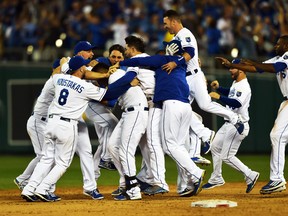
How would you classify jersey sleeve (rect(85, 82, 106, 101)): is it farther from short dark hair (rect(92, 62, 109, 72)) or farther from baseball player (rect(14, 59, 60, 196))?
baseball player (rect(14, 59, 60, 196))

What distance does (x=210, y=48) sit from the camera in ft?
68.6

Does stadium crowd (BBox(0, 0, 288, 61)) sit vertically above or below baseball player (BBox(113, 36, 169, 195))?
above

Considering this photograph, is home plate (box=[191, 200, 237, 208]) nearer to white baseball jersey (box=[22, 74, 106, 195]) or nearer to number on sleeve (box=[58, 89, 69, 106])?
white baseball jersey (box=[22, 74, 106, 195])

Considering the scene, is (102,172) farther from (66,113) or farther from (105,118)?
(66,113)

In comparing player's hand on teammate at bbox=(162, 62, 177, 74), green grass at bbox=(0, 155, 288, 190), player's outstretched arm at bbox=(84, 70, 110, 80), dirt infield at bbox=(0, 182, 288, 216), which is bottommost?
green grass at bbox=(0, 155, 288, 190)

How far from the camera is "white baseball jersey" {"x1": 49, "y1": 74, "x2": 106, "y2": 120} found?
10.8m

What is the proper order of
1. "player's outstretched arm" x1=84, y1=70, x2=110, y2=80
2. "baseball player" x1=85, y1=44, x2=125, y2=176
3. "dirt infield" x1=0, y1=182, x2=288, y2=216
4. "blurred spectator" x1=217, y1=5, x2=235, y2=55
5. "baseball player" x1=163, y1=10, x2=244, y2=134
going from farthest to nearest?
"blurred spectator" x1=217, y1=5, x2=235, y2=55
"baseball player" x1=85, y1=44, x2=125, y2=176
"baseball player" x1=163, y1=10, x2=244, y2=134
"player's outstretched arm" x1=84, y1=70, x2=110, y2=80
"dirt infield" x1=0, y1=182, x2=288, y2=216

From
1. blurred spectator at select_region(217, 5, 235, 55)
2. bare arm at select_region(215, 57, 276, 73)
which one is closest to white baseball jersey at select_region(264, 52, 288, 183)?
bare arm at select_region(215, 57, 276, 73)

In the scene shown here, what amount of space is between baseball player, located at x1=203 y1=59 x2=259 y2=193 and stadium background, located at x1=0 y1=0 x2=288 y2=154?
7.32 m

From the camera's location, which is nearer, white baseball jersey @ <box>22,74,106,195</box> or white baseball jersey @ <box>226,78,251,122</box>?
white baseball jersey @ <box>22,74,106,195</box>

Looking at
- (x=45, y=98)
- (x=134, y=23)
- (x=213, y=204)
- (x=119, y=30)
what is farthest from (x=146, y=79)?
(x=134, y=23)

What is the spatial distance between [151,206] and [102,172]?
7309 millimetres

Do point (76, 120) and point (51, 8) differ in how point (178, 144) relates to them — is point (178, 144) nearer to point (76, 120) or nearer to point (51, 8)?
point (76, 120)

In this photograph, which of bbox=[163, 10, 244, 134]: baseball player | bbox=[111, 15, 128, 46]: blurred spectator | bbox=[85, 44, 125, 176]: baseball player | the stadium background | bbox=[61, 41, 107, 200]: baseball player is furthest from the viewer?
bbox=[111, 15, 128, 46]: blurred spectator
